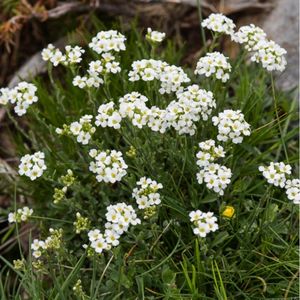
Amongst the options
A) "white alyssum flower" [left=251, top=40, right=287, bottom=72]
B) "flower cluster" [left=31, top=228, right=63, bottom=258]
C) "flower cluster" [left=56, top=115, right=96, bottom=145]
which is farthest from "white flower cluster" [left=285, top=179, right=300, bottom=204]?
"flower cluster" [left=31, top=228, right=63, bottom=258]

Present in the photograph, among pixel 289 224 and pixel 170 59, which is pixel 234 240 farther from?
pixel 170 59

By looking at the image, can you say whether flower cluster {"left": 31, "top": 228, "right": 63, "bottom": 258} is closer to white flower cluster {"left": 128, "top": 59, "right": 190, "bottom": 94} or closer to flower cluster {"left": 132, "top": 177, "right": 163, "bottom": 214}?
flower cluster {"left": 132, "top": 177, "right": 163, "bottom": 214}

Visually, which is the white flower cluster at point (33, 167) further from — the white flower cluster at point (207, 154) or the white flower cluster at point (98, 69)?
the white flower cluster at point (207, 154)

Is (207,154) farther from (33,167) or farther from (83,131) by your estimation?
(33,167)

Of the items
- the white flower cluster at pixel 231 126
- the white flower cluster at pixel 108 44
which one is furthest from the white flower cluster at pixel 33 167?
the white flower cluster at pixel 231 126

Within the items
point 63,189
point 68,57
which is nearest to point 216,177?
point 63,189

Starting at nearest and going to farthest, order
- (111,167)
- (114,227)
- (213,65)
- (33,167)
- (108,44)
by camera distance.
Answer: (114,227) → (111,167) → (33,167) → (213,65) → (108,44)

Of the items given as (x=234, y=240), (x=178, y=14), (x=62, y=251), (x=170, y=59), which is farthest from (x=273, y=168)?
(x=178, y=14)
